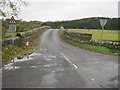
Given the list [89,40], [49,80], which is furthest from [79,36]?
[49,80]

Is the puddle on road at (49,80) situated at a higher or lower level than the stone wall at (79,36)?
lower

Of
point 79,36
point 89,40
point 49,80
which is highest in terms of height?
point 79,36

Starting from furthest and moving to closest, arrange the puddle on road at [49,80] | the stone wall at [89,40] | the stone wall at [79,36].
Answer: the stone wall at [79,36], the stone wall at [89,40], the puddle on road at [49,80]

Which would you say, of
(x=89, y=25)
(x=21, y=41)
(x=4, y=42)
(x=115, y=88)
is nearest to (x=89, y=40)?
(x=21, y=41)

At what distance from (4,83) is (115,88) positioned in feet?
13.5

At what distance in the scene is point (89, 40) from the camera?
55.2 feet

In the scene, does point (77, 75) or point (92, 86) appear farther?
point (77, 75)

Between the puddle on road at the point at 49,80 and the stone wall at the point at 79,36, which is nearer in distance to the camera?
the puddle on road at the point at 49,80

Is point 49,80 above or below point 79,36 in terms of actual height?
below

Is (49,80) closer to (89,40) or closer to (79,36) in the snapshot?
(89,40)

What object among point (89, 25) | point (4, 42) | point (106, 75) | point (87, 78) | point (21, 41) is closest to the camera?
point (87, 78)

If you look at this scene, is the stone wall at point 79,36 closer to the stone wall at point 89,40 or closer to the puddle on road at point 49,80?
the stone wall at point 89,40

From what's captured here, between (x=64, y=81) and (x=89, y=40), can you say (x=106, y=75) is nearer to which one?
(x=64, y=81)

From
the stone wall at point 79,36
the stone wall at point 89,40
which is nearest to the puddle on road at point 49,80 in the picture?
the stone wall at point 89,40
